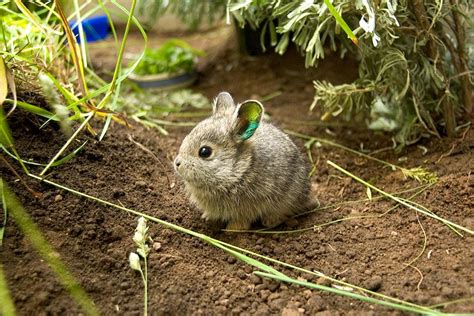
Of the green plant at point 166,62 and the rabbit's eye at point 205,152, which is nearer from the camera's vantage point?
the rabbit's eye at point 205,152

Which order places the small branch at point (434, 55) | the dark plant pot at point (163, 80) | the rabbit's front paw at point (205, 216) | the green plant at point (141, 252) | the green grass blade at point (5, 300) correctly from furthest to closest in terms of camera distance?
the dark plant pot at point (163, 80) → the small branch at point (434, 55) → the rabbit's front paw at point (205, 216) → the green plant at point (141, 252) → the green grass blade at point (5, 300)

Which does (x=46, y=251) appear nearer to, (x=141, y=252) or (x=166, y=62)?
(x=141, y=252)

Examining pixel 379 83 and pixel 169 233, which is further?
pixel 379 83

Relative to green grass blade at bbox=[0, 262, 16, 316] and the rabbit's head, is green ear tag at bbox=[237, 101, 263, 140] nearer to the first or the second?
the rabbit's head

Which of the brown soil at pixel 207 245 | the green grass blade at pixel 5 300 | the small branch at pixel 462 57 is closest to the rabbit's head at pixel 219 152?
the brown soil at pixel 207 245

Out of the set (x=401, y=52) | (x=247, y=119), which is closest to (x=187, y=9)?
(x=401, y=52)

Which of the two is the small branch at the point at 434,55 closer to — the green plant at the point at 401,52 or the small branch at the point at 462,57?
the green plant at the point at 401,52

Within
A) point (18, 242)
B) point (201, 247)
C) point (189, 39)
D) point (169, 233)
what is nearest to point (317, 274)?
point (201, 247)

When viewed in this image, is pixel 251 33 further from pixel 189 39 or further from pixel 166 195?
pixel 166 195
